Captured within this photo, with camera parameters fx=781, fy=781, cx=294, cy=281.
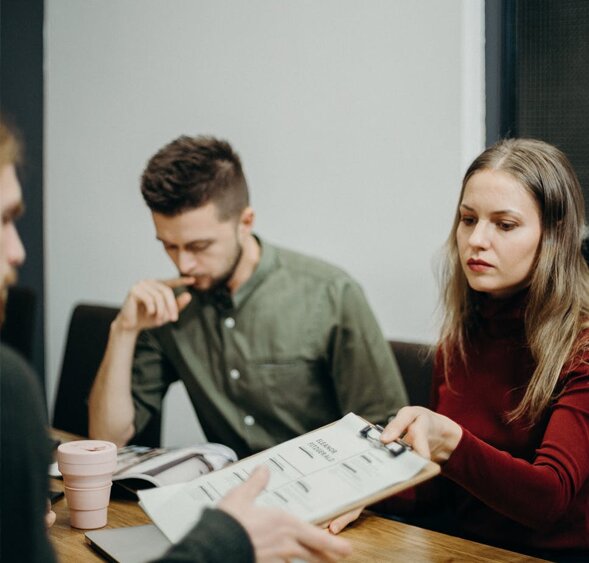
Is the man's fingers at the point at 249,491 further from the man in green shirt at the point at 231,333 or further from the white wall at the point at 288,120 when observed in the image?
the white wall at the point at 288,120

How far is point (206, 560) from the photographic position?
2.42 feet

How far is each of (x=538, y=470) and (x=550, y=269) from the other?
0.36m

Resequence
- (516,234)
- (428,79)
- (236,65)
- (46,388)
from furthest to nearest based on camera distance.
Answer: (46,388) < (236,65) < (428,79) < (516,234)

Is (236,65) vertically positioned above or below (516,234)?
above

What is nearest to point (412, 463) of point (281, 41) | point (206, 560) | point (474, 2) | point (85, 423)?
point (206, 560)

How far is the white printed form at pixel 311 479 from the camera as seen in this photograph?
906 mm

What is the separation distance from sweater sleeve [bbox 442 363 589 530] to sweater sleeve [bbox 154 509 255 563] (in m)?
0.45

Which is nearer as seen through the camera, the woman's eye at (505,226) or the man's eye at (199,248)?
the woman's eye at (505,226)

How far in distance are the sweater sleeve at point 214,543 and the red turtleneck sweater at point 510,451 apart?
1.48ft

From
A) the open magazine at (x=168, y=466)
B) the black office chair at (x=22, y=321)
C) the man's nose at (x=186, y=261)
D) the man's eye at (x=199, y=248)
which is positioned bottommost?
the open magazine at (x=168, y=466)

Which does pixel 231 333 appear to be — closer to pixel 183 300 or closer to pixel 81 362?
pixel 183 300

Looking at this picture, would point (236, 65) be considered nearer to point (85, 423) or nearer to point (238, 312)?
point (238, 312)

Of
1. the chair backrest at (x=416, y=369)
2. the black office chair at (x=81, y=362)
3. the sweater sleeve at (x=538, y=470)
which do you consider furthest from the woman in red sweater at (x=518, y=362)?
the black office chair at (x=81, y=362)

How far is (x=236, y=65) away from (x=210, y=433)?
1.19 meters
